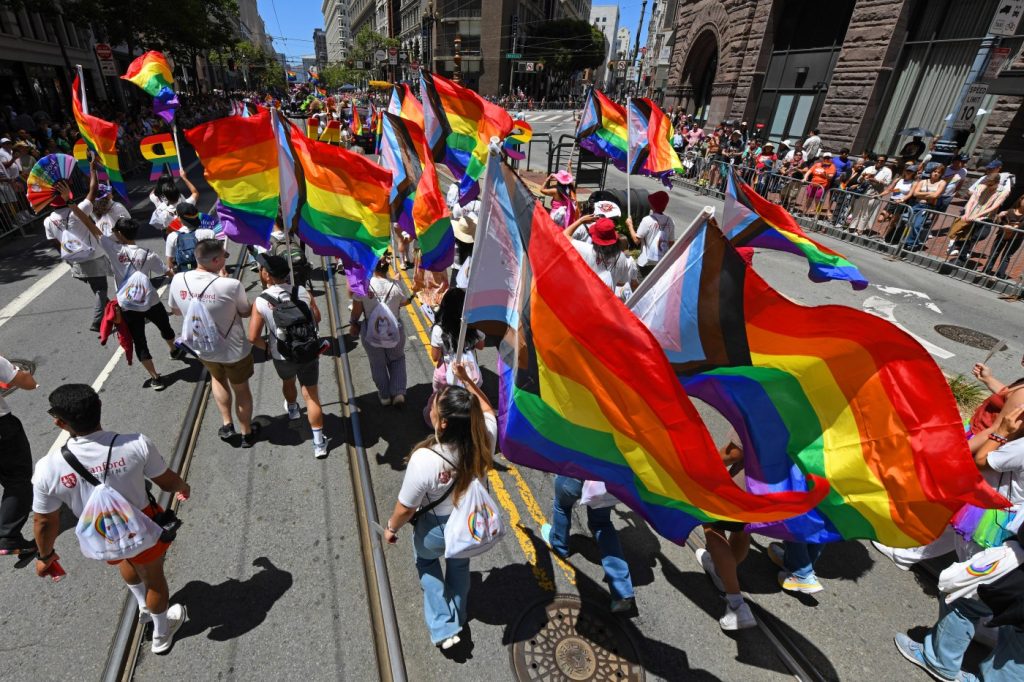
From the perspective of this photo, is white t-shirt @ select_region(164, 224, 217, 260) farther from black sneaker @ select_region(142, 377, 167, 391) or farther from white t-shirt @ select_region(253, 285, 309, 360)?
white t-shirt @ select_region(253, 285, 309, 360)

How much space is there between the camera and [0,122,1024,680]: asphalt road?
3291mm

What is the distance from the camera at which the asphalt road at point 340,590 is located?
3.29 m

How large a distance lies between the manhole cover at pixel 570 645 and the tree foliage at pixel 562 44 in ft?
285

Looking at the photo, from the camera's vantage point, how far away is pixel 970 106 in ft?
52.4

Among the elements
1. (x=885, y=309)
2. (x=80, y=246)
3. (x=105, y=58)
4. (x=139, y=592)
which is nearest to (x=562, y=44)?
(x=105, y=58)

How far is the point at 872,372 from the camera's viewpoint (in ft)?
8.75

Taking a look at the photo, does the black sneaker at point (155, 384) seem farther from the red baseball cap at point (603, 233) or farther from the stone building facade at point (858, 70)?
the stone building facade at point (858, 70)

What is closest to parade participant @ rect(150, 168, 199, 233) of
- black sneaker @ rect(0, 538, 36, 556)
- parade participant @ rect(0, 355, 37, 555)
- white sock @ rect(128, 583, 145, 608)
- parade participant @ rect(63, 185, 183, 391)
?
parade participant @ rect(63, 185, 183, 391)

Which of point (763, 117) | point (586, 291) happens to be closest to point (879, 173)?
point (763, 117)

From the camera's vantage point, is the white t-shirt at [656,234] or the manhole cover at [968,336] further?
the manhole cover at [968,336]

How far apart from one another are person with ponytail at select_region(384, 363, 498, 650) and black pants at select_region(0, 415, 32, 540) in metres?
3.01

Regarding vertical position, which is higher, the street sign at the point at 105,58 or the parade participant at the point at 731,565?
the street sign at the point at 105,58

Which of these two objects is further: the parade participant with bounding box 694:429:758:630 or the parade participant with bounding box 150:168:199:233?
the parade participant with bounding box 150:168:199:233

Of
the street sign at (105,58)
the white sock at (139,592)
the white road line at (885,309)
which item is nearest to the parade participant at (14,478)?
the white sock at (139,592)
